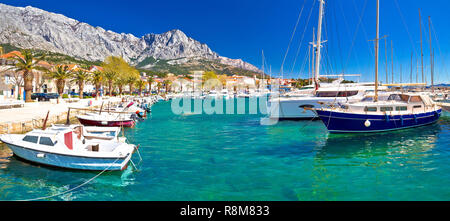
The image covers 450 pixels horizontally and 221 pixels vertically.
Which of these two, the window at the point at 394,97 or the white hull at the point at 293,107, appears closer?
the window at the point at 394,97

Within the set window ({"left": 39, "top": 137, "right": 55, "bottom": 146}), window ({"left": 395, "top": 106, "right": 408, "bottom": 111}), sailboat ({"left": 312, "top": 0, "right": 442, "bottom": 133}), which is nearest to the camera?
window ({"left": 39, "top": 137, "right": 55, "bottom": 146})

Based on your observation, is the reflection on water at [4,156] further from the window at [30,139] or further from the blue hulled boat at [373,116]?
the blue hulled boat at [373,116]

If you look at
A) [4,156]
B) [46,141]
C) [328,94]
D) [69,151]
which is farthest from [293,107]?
[4,156]

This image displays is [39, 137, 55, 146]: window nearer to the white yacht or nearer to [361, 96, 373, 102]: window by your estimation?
the white yacht

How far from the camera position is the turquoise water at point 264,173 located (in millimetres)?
10922

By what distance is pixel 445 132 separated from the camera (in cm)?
2442

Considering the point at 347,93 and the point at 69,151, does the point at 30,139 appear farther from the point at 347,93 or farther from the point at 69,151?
the point at 347,93

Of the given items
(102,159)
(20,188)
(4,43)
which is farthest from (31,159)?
(4,43)

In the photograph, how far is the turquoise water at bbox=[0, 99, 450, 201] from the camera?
35.8ft

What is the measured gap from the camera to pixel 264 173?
13359 mm

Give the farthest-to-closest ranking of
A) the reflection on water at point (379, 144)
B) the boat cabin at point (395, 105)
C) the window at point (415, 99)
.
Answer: the window at point (415, 99)
the boat cabin at point (395, 105)
the reflection on water at point (379, 144)

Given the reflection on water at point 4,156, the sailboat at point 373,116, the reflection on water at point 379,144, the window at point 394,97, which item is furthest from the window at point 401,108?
the reflection on water at point 4,156
